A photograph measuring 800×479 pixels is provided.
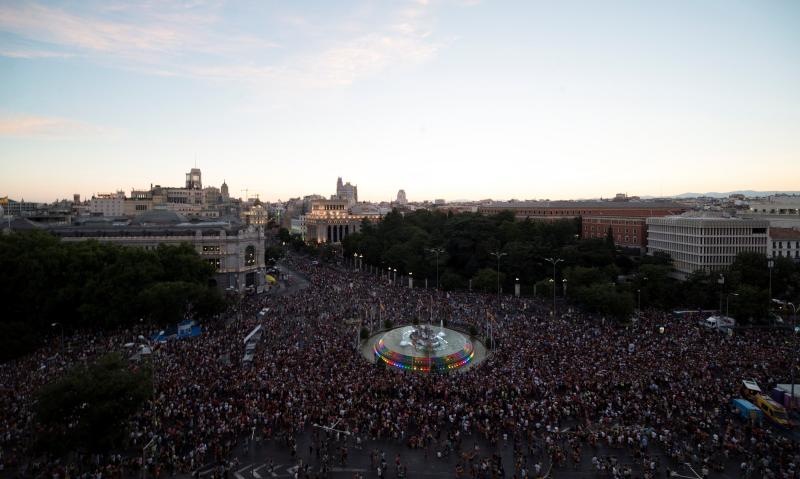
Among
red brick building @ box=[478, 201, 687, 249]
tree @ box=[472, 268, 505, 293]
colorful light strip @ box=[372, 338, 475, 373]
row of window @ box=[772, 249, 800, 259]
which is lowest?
colorful light strip @ box=[372, 338, 475, 373]

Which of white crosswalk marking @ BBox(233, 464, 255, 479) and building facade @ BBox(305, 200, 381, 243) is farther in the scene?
building facade @ BBox(305, 200, 381, 243)

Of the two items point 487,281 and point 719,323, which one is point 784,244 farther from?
point 487,281

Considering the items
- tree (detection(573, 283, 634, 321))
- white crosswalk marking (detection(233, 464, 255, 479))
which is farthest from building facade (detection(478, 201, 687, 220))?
white crosswalk marking (detection(233, 464, 255, 479))

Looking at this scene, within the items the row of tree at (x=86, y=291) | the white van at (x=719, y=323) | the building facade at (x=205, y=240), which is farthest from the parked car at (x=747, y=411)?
the building facade at (x=205, y=240)

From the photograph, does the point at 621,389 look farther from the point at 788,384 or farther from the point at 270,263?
the point at 270,263

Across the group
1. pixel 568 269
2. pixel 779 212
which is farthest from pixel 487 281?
pixel 779 212

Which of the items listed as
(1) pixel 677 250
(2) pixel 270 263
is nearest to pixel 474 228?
(1) pixel 677 250

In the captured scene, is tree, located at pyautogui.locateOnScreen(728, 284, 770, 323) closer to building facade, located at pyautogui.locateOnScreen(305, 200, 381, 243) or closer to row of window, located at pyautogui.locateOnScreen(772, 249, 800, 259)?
row of window, located at pyautogui.locateOnScreen(772, 249, 800, 259)

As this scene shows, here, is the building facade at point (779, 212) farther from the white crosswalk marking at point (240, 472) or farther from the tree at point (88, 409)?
the tree at point (88, 409)
